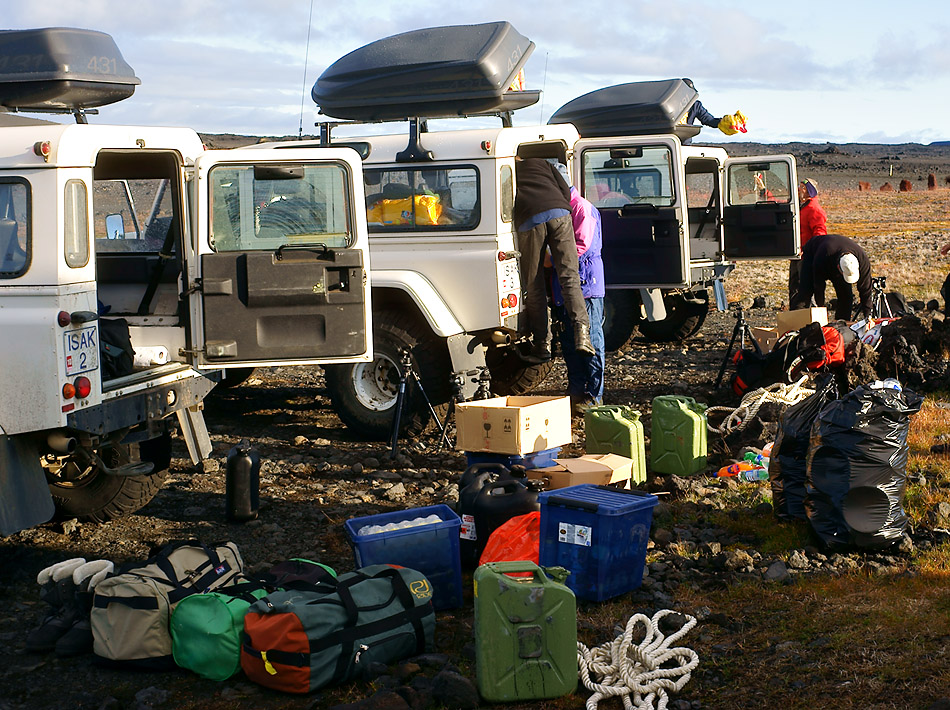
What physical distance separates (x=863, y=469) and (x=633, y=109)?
7189 mm

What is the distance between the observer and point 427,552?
498 cm

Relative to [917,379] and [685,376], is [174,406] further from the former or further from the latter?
[917,379]

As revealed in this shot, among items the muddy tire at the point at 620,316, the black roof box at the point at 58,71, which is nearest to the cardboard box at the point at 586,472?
the black roof box at the point at 58,71

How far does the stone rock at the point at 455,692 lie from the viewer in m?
3.97

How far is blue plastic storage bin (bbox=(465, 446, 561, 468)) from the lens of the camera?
20.9 ft

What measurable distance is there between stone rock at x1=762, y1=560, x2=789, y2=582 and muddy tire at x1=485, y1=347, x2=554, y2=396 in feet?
14.6

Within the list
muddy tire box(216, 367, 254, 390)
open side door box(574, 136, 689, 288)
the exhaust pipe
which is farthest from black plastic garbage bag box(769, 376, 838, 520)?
muddy tire box(216, 367, 254, 390)

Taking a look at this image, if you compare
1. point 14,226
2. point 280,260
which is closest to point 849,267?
point 280,260

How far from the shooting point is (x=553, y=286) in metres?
8.84

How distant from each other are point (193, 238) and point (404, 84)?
2664mm

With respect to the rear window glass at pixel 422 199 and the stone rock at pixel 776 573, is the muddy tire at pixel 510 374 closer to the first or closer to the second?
the rear window glass at pixel 422 199

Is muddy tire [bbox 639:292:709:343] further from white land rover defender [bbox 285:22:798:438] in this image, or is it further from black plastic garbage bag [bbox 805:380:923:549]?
black plastic garbage bag [bbox 805:380:923:549]

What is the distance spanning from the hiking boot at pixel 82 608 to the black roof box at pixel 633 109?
8418 millimetres

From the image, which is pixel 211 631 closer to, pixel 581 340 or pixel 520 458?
pixel 520 458
